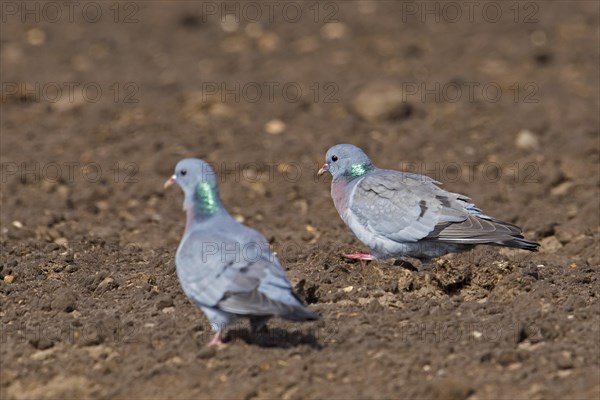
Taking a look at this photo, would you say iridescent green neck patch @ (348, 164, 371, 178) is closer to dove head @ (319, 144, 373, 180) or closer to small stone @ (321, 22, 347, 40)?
dove head @ (319, 144, 373, 180)

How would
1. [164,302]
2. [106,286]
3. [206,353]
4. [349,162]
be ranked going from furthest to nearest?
[349,162] < [106,286] < [164,302] < [206,353]

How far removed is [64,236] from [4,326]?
329cm

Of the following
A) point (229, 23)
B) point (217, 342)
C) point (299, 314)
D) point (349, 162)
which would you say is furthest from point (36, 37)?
point (299, 314)

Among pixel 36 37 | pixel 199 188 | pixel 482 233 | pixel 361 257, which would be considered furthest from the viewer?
pixel 36 37

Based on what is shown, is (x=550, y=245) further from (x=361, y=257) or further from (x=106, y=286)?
(x=106, y=286)

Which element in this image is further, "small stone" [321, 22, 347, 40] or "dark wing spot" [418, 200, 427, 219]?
"small stone" [321, 22, 347, 40]

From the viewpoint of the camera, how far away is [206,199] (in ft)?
24.0

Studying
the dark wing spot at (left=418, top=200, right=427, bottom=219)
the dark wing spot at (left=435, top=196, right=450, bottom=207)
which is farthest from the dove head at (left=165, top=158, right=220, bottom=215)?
the dark wing spot at (left=435, top=196, right=450, bottom=207)

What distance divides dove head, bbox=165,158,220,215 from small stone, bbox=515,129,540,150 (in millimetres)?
7316

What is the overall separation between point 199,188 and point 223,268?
2.38 feet

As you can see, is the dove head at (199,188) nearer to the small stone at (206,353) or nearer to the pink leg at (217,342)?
the pink leg at (217,342)

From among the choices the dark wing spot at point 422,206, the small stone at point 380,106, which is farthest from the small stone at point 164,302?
the small stone at point 380,106

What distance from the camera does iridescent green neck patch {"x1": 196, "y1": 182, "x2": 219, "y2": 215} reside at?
24.0 feet

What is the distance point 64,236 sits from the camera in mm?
11062
